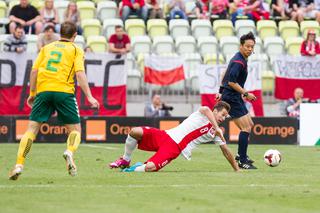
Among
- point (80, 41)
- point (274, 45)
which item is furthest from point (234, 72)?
point (274, 45)

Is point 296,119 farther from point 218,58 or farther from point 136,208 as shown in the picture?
point 136,208

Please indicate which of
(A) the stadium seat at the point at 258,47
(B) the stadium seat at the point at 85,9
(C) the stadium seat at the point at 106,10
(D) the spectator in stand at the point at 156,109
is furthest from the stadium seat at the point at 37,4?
(A) the stadium seat at the point at 258,47

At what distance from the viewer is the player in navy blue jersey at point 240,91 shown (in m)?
16.5

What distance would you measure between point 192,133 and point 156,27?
46.1 feet

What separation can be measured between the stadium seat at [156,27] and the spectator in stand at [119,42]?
281 centimetres

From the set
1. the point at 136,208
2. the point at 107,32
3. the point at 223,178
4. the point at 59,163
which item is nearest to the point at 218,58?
the point at 107,32

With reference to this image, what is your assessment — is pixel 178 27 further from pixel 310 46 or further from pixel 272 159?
pixel 272 159

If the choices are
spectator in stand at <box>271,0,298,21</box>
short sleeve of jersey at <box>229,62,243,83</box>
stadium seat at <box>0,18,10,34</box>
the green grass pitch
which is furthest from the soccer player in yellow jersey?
spectator in stand at <box>271,0,298,21</box>

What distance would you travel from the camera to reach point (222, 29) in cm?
2988

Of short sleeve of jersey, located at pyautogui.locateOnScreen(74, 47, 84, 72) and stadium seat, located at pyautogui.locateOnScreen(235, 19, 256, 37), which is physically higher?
short sleeve of jersey, located at pyautogui.locateOnScreen(74, 47, 84, 72)

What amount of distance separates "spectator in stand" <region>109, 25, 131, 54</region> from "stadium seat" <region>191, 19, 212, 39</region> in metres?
3.71

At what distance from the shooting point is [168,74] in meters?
26.0

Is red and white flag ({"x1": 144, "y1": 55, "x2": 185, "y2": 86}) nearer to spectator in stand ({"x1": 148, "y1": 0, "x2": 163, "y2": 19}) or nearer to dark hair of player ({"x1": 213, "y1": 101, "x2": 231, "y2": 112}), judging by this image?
spectator in stand ({"x1": 148, "y1": 0, "x2": 163, "y2": 19})

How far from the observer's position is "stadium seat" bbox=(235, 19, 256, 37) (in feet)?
97.8
